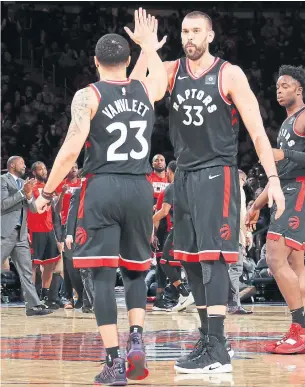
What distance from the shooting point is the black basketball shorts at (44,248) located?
12820 millimetres

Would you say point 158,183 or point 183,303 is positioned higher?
point 158,183

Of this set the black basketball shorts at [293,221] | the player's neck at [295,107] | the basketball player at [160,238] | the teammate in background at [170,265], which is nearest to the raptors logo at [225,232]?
the black basketball shorts at [293,221]

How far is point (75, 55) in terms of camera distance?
69.7ft

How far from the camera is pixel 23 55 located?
21.3 meters

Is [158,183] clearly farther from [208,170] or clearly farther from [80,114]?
[80,114]

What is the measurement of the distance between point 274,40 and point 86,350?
16029mm

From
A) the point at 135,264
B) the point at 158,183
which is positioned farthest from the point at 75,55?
the point at 135,264

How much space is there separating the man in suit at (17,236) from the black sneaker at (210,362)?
5.75 meters

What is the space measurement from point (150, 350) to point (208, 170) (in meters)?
1.72

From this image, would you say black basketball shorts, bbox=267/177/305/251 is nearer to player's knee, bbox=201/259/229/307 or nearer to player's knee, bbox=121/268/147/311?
player's knee, bbox=201/259/229/307

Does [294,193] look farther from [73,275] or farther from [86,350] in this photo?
[73,275]

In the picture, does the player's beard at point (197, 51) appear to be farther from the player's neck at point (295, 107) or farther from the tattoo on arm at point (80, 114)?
the player's neck at point (295, 107)

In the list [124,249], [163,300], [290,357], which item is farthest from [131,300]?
[163,300]

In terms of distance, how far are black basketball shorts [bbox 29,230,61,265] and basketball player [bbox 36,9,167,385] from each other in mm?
7649
